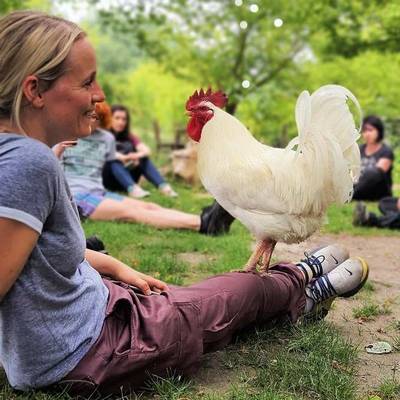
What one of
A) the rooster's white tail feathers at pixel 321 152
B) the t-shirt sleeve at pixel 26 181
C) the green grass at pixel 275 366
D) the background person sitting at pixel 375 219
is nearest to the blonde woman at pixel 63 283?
the t-shirt sleeve at pixel 26 181

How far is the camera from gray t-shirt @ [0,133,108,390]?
1.69 meters

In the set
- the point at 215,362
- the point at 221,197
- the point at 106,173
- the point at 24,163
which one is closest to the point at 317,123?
the point at 221,197

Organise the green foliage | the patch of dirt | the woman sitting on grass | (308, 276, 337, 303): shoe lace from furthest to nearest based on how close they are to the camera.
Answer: the green foliage
the woman sitting on grass
(308, 276, 337, 303): shoe lace
the patch of dirt

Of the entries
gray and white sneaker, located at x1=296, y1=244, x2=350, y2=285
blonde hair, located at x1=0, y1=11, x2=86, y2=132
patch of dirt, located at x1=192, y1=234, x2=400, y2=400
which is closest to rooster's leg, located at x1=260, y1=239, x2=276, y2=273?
gray and white sneaker, located at x1=296, y1=244, x2=350, y2=285

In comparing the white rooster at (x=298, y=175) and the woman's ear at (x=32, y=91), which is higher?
the woman's ear at (x=32, y=91)

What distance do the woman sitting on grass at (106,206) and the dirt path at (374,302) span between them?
904 millimetres

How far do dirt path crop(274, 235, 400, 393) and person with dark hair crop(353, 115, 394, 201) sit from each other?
250 cm

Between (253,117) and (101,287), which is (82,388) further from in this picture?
(253,117)

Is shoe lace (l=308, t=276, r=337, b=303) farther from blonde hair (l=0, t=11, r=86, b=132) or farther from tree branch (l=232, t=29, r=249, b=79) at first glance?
tree branch (l=232, t=29, r=249, b=79)

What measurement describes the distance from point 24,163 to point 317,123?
72.4 inches

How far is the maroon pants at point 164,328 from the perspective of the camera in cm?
206

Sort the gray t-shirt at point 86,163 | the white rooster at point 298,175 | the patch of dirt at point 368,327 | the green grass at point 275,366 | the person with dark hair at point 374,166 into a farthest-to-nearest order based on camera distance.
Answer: the person with dark hair at point 374,166, the gray t-shirt at point 86,163, the white rooster at point 298,175, the patch of dirt at point 368,327, the green grass at point 275,366

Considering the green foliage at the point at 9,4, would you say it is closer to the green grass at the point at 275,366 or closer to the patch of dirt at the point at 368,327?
the patch of dirt at the point at 368,327

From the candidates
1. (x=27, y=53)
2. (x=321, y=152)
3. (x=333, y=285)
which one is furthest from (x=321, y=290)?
(x=27, y=53)
